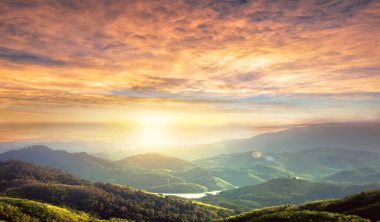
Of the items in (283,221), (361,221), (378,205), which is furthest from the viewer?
(378,205)

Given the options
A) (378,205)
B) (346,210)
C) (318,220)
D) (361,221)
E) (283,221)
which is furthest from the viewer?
(346,210)

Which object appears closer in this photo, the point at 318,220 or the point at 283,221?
the point at 318,220

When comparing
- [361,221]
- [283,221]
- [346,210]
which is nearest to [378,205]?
[346,210]

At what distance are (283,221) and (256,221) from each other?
25400 millimetres

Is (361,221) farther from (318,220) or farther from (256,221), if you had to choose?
(256,221)

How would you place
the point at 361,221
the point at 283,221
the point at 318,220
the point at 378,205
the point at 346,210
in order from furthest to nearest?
the point at 346,210 < the point at 378,205 < the point at 283,221 < the point at 318,220 < the point at 361,221

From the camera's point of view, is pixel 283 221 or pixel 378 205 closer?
pixel 283 221

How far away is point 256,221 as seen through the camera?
586 feet

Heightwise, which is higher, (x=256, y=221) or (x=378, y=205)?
(x=378, y=205)

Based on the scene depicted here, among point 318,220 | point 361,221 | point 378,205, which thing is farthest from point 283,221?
point 378,205

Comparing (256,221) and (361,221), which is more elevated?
(361,221)

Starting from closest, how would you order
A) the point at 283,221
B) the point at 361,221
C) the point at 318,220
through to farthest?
the point at 361,221, the point at 318,220, the point at 283,221

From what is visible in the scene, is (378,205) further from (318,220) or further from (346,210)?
(318,220)

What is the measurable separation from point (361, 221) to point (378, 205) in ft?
136
